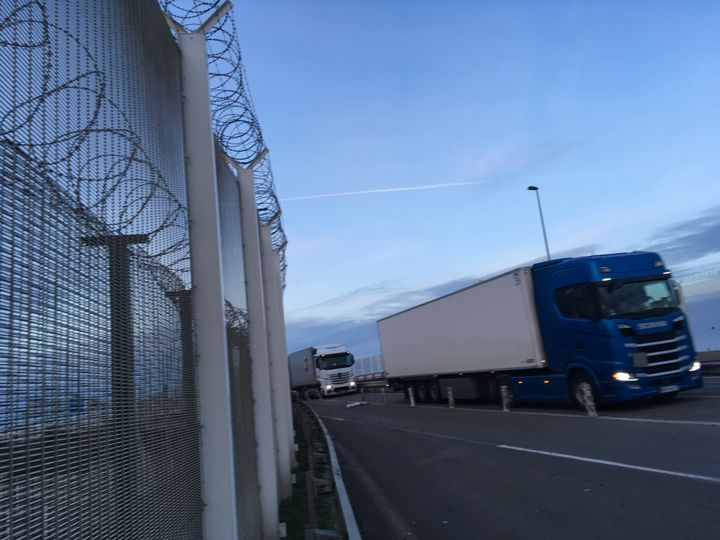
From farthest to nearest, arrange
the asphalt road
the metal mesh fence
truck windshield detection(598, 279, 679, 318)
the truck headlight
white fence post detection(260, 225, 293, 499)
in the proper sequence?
truck windshield detection(598, 279, 679, 318)
the truck headlight
white fence post detection(260, 225, 293, 499)
the asphalt road
the metal mesh fence

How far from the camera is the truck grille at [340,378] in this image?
43.7m

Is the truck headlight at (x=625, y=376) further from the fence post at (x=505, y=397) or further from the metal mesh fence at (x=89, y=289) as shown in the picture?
→ the metal mesh fence at (x=89, y=289)

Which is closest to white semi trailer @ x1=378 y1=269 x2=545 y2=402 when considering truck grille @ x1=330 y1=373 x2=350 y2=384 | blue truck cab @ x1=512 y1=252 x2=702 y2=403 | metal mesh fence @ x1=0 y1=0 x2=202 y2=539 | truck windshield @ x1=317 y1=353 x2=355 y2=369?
blue truck cab @ x1=512 y1=252 x2=702 y2=403

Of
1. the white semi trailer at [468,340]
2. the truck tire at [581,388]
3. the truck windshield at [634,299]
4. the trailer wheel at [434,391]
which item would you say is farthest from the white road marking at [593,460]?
the trailer wheel at [434,391]

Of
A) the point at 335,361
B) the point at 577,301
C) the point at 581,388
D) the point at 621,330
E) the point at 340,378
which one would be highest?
the point at 335,361

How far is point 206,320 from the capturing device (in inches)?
154

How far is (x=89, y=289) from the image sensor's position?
2314 mm

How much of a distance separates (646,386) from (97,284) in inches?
567

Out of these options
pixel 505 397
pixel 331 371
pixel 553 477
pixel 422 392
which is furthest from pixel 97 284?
pixel 331 371

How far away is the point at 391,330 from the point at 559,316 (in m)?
15.0

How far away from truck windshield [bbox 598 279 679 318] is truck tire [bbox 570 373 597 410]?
76.5 inches

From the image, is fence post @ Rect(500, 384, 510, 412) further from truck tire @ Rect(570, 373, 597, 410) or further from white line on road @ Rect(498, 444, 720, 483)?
white line on road @ Rect(498, 444, 720, 483)

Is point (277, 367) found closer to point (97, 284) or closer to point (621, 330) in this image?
point (97, 284)

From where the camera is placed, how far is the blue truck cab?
14.1 metres
